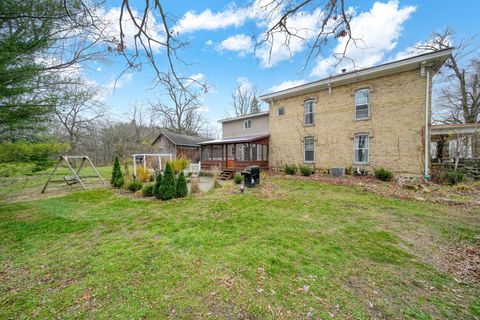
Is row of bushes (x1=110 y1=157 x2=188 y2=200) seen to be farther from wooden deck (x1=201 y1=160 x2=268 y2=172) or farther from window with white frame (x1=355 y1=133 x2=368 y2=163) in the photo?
window with white frame (x1=355 y1=133 x2=368 y2=163)

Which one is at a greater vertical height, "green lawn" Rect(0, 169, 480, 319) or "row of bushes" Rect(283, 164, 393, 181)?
"row of bushes" Rect(283, 164, 393, 181)

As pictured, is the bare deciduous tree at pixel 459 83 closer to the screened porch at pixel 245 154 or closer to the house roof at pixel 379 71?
the house roof at pixel 379 71

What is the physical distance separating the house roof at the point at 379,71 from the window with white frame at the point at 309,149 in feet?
11.1

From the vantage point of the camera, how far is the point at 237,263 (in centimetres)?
302

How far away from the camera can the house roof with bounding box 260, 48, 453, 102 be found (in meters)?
8.74

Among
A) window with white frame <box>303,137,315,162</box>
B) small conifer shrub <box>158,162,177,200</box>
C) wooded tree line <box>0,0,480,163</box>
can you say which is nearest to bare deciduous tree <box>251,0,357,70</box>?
wooded tree line <box>0,0,480,163</box>

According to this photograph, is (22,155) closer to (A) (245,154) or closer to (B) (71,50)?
(B) (71,50)

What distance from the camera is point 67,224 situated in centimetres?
497

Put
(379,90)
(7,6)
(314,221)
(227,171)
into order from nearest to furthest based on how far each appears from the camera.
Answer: (7,6) < (314,221) < (379,90) < (227,171)

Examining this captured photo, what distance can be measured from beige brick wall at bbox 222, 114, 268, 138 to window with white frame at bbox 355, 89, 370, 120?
7.06 metres

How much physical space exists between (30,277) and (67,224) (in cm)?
255

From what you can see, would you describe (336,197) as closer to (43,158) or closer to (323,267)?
(323,267)

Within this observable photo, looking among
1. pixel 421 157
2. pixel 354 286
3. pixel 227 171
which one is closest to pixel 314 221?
pixel 354 286

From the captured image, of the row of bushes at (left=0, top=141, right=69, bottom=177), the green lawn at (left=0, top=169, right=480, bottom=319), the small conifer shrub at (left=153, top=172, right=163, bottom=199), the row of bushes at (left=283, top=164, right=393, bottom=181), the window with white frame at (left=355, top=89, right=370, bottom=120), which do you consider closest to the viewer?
the green lawn at (left=0, top=169, right=480, bottom=319)
